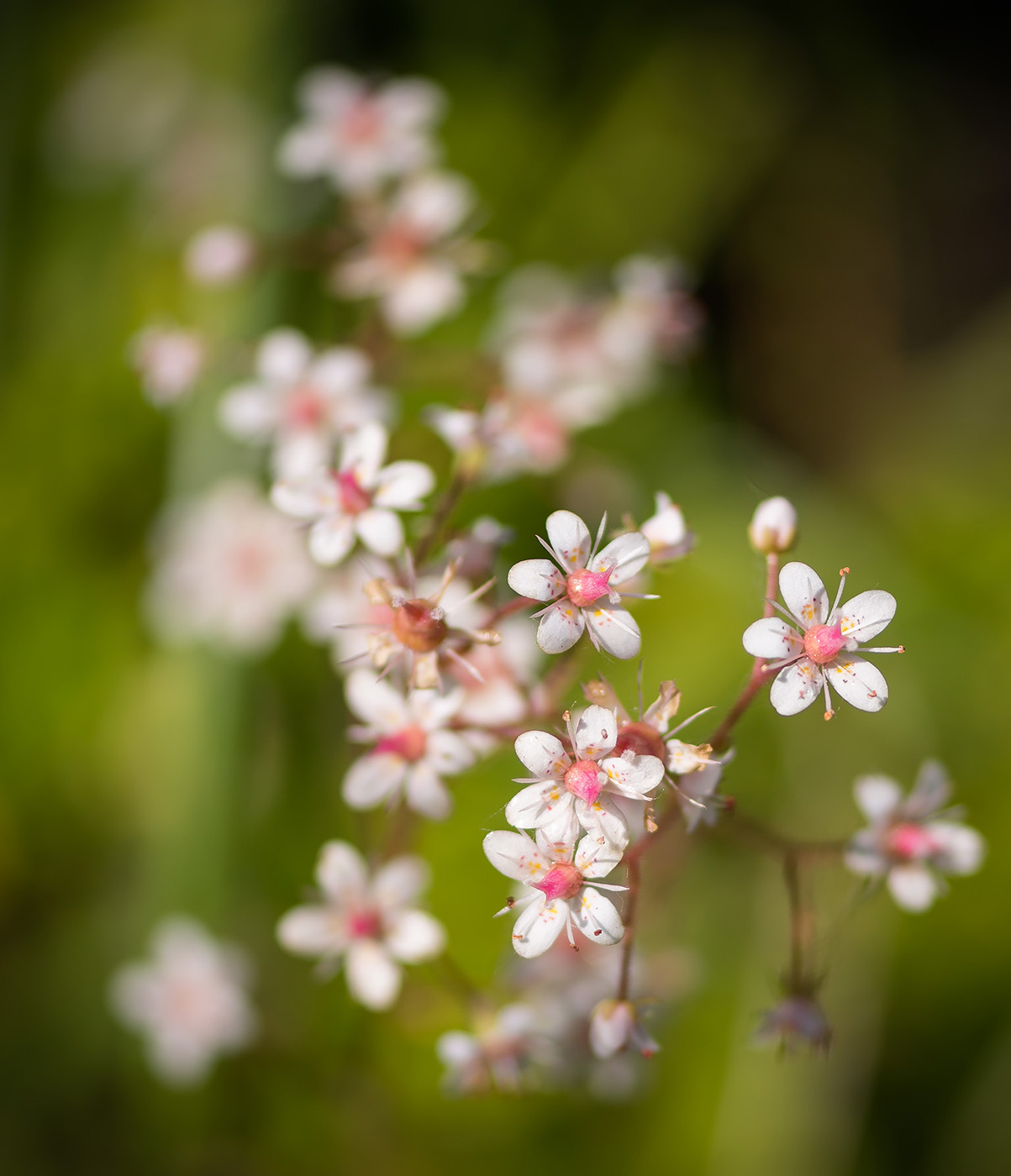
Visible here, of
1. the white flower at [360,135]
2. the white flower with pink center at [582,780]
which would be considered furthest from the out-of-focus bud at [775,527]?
the white flower at [360,135]

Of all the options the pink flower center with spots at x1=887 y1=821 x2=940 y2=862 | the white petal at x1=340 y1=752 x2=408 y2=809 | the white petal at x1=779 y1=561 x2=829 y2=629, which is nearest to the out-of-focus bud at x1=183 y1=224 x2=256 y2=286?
the white petal at x1=340 y1=752 x2=408 y2=809

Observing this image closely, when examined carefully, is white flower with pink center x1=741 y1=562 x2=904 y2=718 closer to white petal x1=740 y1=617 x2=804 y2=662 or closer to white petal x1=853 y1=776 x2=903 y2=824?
white petal x1=740 y1=617 x2=804 y2=662

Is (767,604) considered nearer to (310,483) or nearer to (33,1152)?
(310,483)

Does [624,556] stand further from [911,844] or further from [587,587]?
[911,844]

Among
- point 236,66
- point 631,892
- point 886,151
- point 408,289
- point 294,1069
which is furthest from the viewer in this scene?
point 886,151

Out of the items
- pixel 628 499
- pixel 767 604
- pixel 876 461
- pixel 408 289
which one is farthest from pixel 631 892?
pixel 876 461

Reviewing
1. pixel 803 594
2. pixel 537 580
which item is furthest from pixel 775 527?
pixel 537 580
